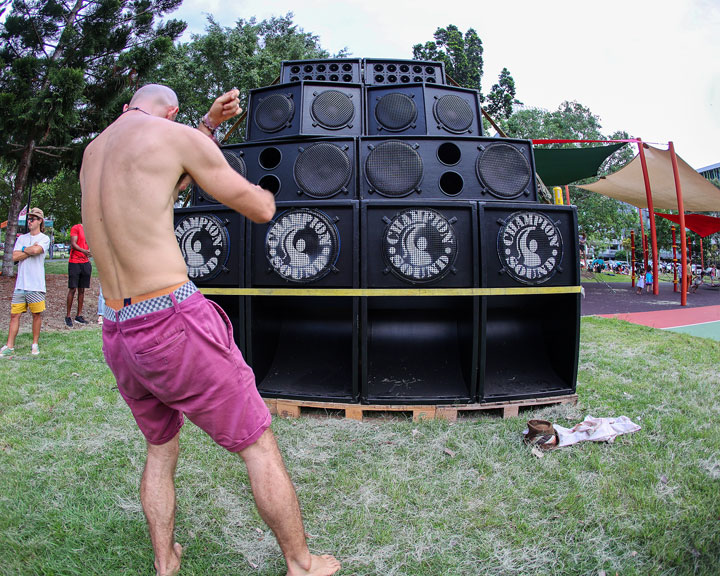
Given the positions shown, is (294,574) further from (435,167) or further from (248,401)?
(435,167)

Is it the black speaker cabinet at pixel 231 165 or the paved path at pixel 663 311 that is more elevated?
the black speaker cabinet at pixel 231 165

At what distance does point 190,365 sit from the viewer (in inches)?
55.9

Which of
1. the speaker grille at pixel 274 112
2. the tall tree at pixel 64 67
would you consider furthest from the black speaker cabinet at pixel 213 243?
the tall tree at pixel 64 67

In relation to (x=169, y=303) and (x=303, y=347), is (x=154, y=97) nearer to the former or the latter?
(x=169, y=303)

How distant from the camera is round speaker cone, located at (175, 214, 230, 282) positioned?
320 centimetres

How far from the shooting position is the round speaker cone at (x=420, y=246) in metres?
3.01

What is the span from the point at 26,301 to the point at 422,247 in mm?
4873

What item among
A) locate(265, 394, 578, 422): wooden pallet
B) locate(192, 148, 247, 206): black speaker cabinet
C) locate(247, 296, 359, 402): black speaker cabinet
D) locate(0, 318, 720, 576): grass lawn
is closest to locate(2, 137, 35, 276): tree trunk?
locate(192, 148, 247, 206): black speaker cabinet

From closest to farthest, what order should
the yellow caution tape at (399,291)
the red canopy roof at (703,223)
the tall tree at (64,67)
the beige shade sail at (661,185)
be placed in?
the yellow caution tape at (399,291)
the tall tree at (64,67)
the beige shade sail at (661,185)
the red canopy roof at (703,223)

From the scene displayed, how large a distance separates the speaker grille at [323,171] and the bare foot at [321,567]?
241 centimetres

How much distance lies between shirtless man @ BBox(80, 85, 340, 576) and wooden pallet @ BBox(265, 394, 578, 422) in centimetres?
157

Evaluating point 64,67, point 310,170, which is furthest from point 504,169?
point 64,67

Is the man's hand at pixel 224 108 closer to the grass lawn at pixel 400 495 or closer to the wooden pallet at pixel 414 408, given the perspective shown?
the grass lawn at pixel 400 495

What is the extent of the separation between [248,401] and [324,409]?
5.95ft
